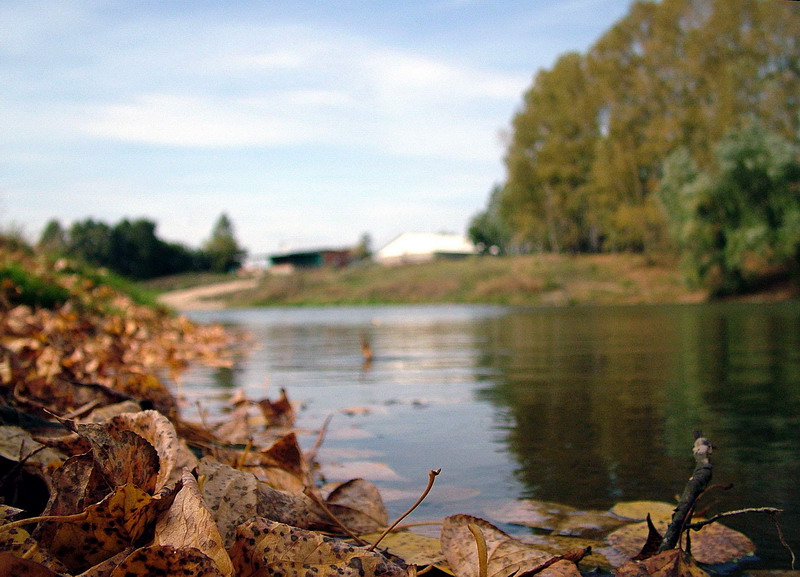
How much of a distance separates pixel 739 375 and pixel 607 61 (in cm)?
3170

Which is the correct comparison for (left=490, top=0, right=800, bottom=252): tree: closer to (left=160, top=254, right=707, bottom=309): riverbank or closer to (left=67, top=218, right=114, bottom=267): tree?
(left=160, top=254, right=707, bottom=309): riverbank

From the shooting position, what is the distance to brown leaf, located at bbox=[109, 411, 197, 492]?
3.79 feet

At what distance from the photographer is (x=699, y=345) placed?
727 centimetres

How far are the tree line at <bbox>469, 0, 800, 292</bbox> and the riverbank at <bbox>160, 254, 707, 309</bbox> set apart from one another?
1681 millimetres

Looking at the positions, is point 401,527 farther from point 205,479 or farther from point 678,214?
point 678,214

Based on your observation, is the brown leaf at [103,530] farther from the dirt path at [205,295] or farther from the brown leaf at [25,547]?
the dirt path at [205,295]

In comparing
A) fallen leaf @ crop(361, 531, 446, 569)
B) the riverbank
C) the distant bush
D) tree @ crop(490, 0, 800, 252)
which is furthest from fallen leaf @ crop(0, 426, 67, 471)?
tree @ crop(490, 0, 800, 252)

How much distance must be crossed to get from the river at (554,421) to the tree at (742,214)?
18.9m

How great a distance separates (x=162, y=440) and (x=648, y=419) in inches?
92.8

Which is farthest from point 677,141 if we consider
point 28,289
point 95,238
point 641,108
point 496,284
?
point 95,238

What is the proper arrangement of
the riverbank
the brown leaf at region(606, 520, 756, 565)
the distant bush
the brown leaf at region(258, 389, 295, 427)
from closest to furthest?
1. the brown leaf at region(606, 520, 756, 565)
2. the brown leaf at region(258, 389, 295, 427)
3. the distant bush
4. the riverbank

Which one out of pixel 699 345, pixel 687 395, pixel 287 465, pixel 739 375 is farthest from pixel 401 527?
pixel 699 345

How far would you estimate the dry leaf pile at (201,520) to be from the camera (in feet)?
3.11

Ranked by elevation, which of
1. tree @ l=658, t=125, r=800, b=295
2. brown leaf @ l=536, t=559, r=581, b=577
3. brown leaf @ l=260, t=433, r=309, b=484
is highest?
tree @ l=658, t=125, r=800, b=295
